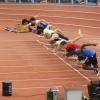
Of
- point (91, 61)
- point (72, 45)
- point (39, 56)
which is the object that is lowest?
point (39, 56)

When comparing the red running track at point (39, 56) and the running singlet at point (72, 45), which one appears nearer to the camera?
the red running track at point (39, 56)

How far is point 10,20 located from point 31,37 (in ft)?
18.8

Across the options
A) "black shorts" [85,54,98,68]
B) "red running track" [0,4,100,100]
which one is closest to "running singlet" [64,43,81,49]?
"red running track" [0,4,100,100]

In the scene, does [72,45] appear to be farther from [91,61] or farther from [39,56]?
[39,56]

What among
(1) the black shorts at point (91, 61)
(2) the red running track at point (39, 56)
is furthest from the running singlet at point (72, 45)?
Answer: (1) the black shorts at point (91, 61)

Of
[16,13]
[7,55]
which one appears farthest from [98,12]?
[7,55]

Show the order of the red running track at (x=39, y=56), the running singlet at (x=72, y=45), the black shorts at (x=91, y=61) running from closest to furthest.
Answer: the red running track at (x=39, y=56)
the black shorts at (x=91, y=61)
the running singlet at (x=72, y=45)

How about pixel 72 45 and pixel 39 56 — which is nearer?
pixel 72 45

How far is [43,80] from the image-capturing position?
12.3 meters

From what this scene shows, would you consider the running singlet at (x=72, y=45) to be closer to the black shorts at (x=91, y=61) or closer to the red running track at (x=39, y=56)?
the red running track at (x=39, y=56)

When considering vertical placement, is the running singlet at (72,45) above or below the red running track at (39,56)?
above

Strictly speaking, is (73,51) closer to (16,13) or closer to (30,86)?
(30,86)

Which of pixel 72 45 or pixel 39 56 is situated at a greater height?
pixel 72 45

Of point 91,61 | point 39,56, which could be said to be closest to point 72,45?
point 91,61
